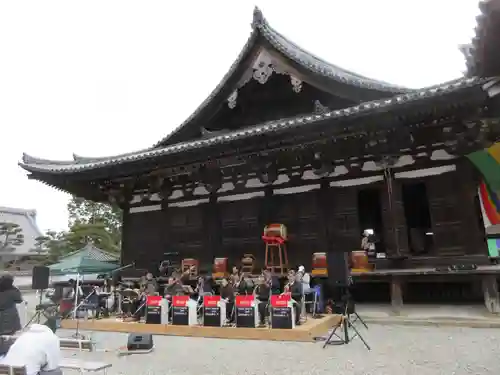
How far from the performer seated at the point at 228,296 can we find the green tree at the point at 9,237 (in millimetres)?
37896

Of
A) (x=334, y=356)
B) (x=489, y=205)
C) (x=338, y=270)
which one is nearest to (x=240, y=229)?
(x=338, y=270)

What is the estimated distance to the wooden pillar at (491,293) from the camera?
7852 millimetres

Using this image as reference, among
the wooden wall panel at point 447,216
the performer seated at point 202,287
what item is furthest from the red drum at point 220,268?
the wooden wall panel at point 447,216

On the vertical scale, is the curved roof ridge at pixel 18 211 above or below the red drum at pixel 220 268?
above

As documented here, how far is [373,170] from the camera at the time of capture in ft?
32.6

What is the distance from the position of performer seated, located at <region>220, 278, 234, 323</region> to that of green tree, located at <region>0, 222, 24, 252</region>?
37896 millimetres

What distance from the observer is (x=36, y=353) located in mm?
3475

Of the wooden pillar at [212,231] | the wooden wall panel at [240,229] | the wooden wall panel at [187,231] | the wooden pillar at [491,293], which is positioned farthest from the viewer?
the wooden wall panel at [187,231]

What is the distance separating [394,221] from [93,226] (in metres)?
26.8

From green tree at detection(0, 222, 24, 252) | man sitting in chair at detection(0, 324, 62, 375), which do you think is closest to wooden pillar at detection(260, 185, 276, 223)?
man sitting in chair at detection(0, 324, 62, 375)

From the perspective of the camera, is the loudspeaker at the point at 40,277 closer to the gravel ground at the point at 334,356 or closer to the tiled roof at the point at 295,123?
the tiled roof at the point at 295,123

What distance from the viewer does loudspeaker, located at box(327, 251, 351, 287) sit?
7.24m

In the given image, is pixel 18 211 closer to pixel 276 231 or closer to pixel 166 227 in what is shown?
pixel 166 227

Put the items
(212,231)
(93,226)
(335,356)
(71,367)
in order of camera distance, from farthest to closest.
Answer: (93,226)
(212,231)
(335,356)
(71,367)
